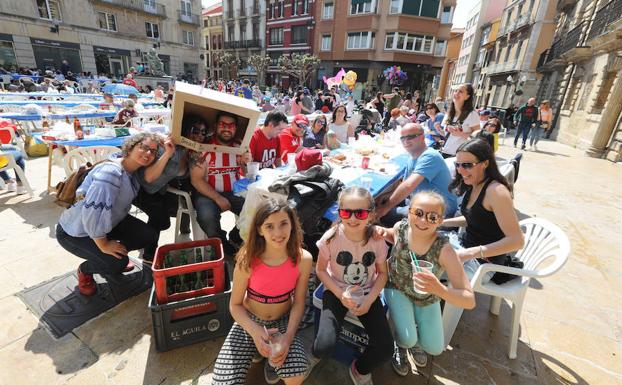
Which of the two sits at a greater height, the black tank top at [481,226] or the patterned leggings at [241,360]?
the black tank top at [481,226]

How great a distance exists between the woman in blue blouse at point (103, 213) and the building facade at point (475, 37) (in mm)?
40988

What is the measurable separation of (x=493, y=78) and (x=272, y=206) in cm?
3527

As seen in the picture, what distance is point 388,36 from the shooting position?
25297 mm

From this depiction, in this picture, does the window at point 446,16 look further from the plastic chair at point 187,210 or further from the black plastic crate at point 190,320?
the black plastic crate at point 190,320

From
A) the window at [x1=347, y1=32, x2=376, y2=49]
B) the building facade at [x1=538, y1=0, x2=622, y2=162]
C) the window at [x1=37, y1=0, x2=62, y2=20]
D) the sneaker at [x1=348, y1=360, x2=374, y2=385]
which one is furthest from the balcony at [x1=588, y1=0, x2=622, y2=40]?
the window at [x1=37, y1=0, x2=62, y2=20]

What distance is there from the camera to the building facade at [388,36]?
24.6m

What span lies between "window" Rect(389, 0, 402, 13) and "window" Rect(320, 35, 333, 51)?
614 cm

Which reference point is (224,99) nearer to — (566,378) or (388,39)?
(566,378)

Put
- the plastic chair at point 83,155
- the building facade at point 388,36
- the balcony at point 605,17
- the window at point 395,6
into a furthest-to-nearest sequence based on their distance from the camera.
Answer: the building facade at point 388,36 → the window at point 395,6 → the balcony at point 605,17 → the plastic chair at point 83,155

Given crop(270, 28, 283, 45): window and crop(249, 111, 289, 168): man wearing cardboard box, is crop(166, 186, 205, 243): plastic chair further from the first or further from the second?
crop(270, 28, 283, 45): window

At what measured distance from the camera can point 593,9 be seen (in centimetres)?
1321

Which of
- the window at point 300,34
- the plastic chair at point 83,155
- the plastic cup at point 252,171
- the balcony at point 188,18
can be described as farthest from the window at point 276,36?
the plastic cup at point 252,171

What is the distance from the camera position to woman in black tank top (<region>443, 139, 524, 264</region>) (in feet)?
6.70

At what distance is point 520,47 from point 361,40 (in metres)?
Result: 13.0
